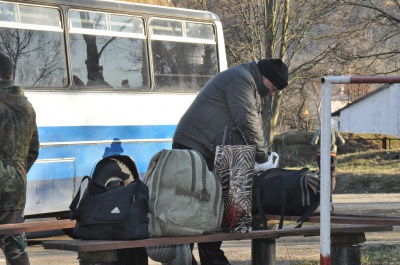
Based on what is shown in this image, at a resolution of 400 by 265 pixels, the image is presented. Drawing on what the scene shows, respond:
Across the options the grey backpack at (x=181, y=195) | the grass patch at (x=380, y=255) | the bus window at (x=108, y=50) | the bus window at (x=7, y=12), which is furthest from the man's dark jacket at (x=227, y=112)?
the bus window at (x=108, y=50)

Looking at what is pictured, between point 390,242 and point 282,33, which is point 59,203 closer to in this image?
point 390,242

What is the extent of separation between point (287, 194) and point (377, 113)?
69097mm

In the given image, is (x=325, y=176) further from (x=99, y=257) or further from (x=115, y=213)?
(x=99, y=257)

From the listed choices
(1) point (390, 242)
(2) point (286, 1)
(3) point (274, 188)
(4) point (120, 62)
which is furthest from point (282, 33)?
(3) point (274, 188)

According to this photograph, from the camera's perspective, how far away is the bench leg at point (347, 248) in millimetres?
6711

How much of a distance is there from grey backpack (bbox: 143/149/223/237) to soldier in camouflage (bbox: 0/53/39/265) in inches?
45.6

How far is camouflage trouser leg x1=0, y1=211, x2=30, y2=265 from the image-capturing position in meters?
6.60

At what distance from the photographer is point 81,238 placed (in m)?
5.77

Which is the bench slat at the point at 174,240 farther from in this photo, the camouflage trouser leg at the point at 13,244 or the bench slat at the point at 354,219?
the camouflage trouser leg at the point at 13,244

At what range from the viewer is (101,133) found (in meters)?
12.6

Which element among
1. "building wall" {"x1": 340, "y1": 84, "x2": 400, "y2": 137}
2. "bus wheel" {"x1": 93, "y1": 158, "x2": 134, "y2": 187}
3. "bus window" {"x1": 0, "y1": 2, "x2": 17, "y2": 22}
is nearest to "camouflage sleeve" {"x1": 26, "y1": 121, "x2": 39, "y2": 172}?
"bus window" {"x1": 0, "y1": 2, "x2": 17, "y2": 22}

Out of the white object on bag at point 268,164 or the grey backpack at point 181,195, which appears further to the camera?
the white object on bag at point 268,164

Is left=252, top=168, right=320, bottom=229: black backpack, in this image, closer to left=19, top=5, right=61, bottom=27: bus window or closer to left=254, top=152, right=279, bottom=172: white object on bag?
left=254, top=152, right=279, bottom=172: white object on bag

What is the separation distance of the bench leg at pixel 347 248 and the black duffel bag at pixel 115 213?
176 cm
